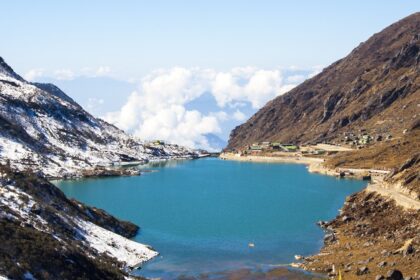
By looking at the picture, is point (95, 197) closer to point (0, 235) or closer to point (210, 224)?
point (210, 224)

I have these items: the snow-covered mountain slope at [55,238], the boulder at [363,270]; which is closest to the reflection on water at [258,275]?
the boulder at [363,270]

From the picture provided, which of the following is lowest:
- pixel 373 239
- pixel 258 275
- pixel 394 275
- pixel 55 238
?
pixel 55 238

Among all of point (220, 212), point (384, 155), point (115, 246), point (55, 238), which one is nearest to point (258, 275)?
point (115, 246)

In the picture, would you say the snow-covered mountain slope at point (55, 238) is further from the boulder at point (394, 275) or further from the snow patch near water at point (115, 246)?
the boulder at point (394, 275)

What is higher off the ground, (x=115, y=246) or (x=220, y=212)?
(x=220, y=212)

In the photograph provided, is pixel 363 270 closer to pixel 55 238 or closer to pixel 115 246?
pixel 115 246

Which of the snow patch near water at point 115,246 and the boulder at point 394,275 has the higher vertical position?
the snow patch near water at point 115,246

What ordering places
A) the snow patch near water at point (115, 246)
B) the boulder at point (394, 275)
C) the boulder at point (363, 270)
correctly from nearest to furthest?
the boulder at point (394, 275)
the boulder at point (363, 270)
the snow patch near water at point (115, 246)

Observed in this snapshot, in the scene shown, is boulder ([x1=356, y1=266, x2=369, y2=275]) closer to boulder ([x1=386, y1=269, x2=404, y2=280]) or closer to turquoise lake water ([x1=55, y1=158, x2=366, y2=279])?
boulder ([x1=386, y1=269, x2=404, y2=280])

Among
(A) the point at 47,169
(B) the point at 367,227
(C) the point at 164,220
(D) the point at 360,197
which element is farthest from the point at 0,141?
(B) the point at 367,227
